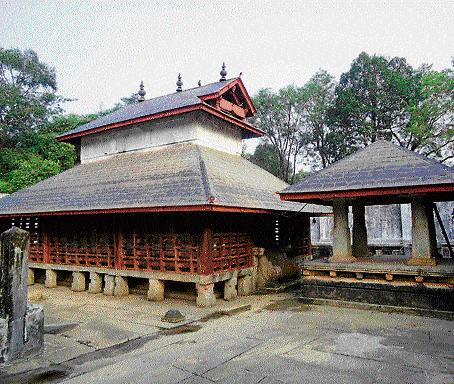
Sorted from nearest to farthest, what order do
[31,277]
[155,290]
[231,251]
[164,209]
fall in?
[164,209] → [155,290] → [231,251] → [31,277]

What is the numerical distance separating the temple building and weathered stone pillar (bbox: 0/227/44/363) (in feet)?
13.8

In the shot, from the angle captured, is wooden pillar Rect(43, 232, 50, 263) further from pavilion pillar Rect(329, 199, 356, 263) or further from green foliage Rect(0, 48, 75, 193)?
green foliage Rect(0, 48, 75, 193)

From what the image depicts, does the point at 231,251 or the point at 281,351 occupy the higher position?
the point at 231,251

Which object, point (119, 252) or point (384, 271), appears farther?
point (119, 252)

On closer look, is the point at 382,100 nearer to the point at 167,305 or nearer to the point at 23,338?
the point at 167,305

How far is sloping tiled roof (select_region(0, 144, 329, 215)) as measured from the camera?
35.0 ft

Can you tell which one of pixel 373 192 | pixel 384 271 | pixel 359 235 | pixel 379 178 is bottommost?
pixel 384 271

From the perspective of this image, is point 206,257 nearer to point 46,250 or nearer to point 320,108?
point 46,250

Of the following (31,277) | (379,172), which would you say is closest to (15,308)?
(379,172)

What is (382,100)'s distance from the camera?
1230 inches

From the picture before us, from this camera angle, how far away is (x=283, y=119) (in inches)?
1523

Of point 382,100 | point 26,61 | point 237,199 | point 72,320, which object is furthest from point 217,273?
point 26,61

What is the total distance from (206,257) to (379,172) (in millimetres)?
5470

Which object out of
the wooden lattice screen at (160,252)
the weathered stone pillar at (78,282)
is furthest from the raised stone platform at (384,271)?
the weathered stone pillar at (78,282)
